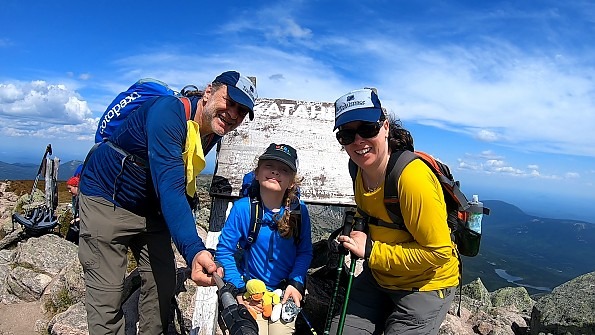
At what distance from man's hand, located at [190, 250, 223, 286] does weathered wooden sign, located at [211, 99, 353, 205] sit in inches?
107

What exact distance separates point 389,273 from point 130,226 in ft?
8.97

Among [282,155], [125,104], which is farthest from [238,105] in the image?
[125,104]

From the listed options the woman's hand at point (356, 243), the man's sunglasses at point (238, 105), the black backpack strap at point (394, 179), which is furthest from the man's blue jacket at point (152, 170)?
the black backpack strap at point (394, 179)

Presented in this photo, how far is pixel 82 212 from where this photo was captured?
450cm

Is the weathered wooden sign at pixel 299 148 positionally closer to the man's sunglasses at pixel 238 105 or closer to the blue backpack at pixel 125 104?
the blue backpack at pixel 125 104

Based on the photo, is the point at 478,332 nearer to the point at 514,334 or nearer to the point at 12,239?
Result: the point at 514,334

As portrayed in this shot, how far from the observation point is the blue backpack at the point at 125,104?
178 inches

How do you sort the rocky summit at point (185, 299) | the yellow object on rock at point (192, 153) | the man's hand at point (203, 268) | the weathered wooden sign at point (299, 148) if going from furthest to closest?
the rocky summit at point (185, 299), the weathered wooden sign at point (299, 148), the yellow object on rock at point (192, 153), the man's hand at point (203, 268)

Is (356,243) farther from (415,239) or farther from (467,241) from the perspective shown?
(467,241)

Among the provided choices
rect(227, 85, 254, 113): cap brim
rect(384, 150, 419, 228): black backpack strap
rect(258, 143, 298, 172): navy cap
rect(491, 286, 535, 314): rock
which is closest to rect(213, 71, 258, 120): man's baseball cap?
rect(227, 85, 254, 113): cap brim

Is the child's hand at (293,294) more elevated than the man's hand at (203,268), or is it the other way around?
the man's hand at (203,268)

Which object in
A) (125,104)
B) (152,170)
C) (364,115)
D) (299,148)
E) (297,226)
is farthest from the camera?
(299,148)

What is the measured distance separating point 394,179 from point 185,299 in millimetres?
4418

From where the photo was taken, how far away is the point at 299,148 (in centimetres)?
661
